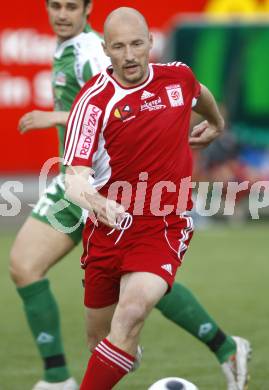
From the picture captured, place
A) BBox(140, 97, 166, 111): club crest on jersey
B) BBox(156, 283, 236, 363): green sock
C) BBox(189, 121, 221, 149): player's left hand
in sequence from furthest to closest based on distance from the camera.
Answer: BBox(156, 283, 236, 363): green sock
BBox(189, 121, 221, 149): player's left hand
BBox(140, 97, 166, 111): club crest on jersey

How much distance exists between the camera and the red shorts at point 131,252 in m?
5.48

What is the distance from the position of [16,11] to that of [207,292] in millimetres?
7317

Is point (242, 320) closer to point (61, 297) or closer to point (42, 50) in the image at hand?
point (61, 297)

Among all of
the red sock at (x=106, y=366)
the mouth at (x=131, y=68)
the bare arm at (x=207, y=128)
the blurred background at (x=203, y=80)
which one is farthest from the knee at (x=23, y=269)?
the blurred background at (x=203, y=80)

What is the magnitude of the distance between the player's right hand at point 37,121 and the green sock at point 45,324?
0.94 metres

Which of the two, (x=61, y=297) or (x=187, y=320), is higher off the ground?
(x=187, y=320)

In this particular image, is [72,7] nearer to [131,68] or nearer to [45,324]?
[131,68]

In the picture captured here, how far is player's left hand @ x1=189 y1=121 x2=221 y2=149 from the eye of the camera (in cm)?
625

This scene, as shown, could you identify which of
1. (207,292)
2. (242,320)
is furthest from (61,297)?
(242,320)

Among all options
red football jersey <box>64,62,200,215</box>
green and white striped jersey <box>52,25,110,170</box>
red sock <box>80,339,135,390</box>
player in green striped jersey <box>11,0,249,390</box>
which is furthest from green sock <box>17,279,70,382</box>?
red sock <box>80,339,135,390</box>

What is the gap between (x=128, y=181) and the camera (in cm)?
562

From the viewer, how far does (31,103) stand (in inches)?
640

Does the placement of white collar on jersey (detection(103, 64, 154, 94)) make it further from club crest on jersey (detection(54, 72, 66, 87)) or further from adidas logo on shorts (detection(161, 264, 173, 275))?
club crest on jersey (detection(54, 72, 66, 87))

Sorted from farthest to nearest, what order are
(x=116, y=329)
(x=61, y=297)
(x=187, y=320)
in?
(x=61, y=297), (x=187, y=320), (x=116, y=329)
